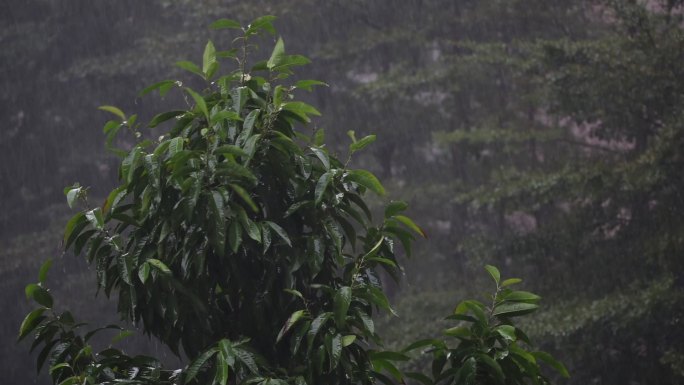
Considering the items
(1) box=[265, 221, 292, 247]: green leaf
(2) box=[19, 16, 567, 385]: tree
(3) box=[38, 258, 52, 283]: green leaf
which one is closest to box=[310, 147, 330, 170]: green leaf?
(2) box=[19, 16, 567, 385]: tree

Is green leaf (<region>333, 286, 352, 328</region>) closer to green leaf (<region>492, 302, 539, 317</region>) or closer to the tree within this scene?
the tree

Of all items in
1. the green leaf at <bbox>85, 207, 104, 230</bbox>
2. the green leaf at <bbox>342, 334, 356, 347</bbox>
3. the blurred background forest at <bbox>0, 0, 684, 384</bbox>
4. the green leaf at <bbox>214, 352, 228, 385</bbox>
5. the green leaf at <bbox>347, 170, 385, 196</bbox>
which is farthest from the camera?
the blurred background forest at <bbox>0, 0, 684, 384</bbox>

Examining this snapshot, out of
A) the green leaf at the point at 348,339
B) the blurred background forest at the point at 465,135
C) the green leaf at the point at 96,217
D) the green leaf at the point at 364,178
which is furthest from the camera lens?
the blurred background forest at the point at 465,135

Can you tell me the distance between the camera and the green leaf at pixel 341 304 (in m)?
2.57

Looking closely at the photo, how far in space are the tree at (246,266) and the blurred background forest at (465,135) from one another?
5.92 meters

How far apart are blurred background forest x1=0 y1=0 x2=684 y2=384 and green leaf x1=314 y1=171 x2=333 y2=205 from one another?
6183 mm

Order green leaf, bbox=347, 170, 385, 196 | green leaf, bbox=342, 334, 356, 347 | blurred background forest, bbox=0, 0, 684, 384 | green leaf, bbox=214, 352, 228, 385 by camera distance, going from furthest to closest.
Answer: blurred background forest, bbox=0, 0, 684, 384 → green leaf, bbox=347, 170, 385, 196 → green leaf, bbox=342, 334, 356, 347 → green leaf, bbox=214, 352, 228, 385

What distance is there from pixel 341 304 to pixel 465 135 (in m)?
9.52

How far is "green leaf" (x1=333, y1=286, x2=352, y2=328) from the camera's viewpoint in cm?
257

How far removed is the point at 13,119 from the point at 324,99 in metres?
5.98

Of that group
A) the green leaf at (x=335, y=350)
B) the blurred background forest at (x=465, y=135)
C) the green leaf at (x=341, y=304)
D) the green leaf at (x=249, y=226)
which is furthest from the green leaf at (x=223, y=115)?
the blurred background forest at (x=465, y=135)

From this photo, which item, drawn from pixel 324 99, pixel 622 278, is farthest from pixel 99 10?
pixel 622 278

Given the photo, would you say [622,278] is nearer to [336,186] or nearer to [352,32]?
[352,32]

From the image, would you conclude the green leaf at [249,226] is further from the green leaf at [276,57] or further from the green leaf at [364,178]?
the green leaf at [276,57]
